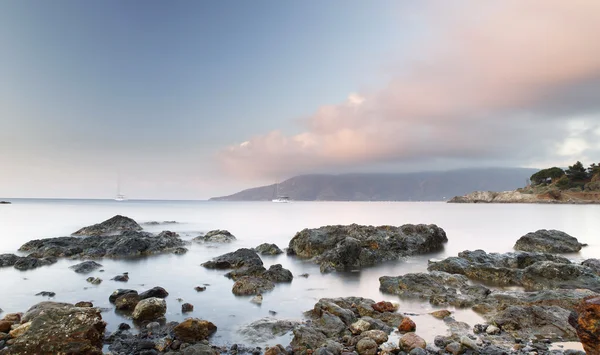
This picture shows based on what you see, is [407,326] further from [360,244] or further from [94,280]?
[94,280]

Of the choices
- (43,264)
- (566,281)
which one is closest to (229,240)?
(43,264)

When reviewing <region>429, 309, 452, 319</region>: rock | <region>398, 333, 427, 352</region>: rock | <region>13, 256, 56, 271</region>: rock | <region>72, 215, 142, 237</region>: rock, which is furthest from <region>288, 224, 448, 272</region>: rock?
<region>72, 215, 142, 237</region>: rock

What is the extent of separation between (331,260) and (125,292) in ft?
41.9

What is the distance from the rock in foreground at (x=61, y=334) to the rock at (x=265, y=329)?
12.9 ft

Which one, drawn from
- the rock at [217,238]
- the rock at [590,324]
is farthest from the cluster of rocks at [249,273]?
the rock at [217,238]

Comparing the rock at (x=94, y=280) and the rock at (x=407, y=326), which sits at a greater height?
the rock at (x=94, y=280)

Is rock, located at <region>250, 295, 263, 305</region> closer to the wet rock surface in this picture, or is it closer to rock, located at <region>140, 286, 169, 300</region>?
rock, located at <region>140, 286, 169, 300</region>

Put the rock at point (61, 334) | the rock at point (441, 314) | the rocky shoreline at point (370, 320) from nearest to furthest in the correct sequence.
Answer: the rock at point (61, 334), the rocky shoreline at point (370, 320), the rock at point (441, 314)

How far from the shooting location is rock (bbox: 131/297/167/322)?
11.3 metres

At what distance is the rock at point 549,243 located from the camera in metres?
29.2

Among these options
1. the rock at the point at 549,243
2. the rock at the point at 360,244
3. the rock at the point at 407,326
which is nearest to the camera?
the rock at the point at 407,326

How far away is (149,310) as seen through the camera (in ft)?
37.6

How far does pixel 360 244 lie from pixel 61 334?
A: 1918 cm

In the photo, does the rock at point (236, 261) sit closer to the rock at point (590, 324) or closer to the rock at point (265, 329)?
the rock at point (265, 329)
